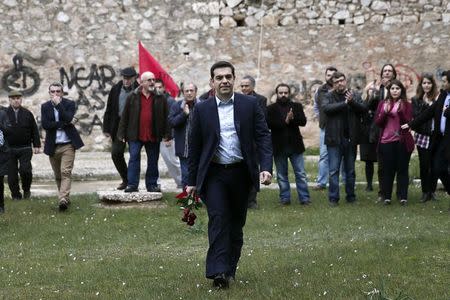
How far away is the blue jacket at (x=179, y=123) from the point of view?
13148mm

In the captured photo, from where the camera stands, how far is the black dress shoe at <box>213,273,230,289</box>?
7.40 meters

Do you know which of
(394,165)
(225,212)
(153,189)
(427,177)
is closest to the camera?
(225,212)

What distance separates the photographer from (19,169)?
45.9 feet

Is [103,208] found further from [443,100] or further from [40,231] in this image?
[443,100]

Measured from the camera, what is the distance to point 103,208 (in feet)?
41.5

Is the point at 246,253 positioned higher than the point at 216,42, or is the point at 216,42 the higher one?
the point at 216,42

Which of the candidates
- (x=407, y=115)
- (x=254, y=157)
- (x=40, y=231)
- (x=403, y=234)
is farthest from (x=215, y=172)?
(x=407, y=115)

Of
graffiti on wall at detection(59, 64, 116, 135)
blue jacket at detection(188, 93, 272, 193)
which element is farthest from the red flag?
blue jacket at detection(188, 93, 272, 193)

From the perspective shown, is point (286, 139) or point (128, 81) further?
point (128, 81)

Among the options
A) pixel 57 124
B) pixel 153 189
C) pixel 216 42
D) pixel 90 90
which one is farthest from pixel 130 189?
pixel 216 42

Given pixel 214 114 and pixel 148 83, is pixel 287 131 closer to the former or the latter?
pixel 148 83

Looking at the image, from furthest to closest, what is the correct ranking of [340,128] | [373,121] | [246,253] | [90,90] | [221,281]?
[90,90] < [373,121] < [340,128] < [246,253] < [221,281]

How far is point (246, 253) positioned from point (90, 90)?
40.2 ft

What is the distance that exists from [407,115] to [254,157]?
5.30 meters
